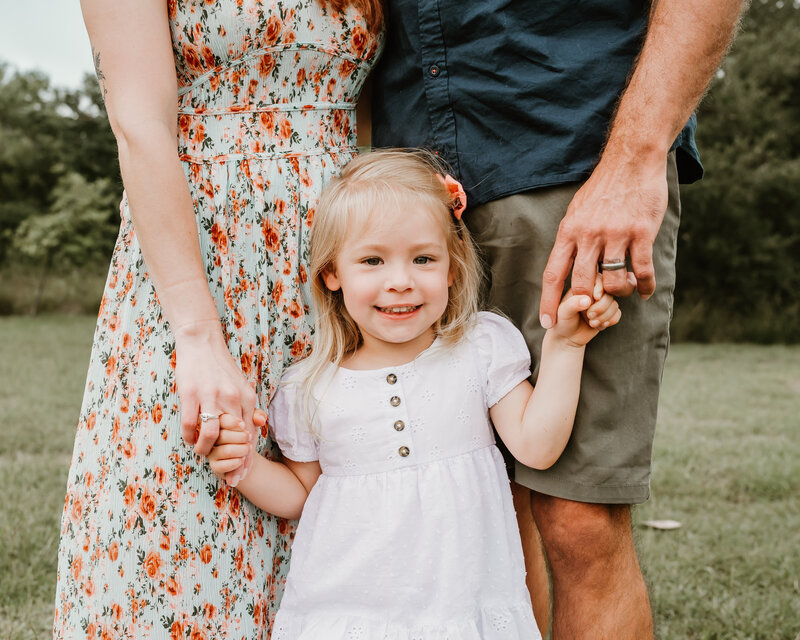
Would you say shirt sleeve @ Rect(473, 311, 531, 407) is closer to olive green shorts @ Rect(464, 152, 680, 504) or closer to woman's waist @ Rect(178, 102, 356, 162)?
olive green shorts @ Rect(464, 152, 680, 504)

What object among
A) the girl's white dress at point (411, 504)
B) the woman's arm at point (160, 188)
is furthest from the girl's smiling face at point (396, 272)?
the woman's arm at point (160, 188)

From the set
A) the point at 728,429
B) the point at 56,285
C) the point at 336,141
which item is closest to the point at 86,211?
the point at 56,285

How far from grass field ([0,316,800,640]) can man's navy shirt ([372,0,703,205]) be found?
3.25ft

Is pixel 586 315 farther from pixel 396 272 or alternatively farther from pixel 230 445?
pixel 230 445

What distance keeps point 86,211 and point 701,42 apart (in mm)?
19378

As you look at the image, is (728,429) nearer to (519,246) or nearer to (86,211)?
(519,246)

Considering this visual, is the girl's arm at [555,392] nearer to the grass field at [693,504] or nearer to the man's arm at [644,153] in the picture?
→ the man's arm at [644,153]

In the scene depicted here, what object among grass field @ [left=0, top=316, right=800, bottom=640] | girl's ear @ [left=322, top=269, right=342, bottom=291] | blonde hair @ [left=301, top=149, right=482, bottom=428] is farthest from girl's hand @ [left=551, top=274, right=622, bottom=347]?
grass field @ [left=0, top=316, right=800, bottom=640]

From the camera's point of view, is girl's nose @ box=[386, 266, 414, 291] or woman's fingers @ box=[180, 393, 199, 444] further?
girl's nose @ box=[386, 266, 414, 291]

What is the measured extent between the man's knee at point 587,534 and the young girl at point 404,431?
95 millimetres

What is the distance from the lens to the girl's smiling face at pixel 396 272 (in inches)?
68.1

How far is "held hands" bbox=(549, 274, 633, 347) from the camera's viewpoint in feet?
5.08

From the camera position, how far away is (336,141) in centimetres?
187

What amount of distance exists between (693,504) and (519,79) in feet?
10.9
